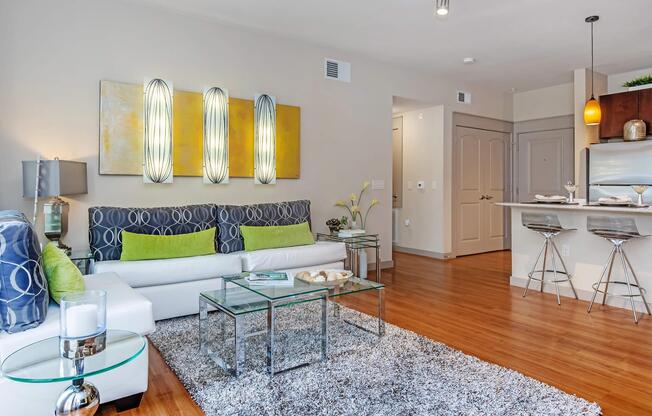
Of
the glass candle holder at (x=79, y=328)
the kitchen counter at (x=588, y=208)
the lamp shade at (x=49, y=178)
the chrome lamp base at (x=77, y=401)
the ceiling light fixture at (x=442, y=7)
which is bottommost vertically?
the chrome lamp base at (x=77, y=401)

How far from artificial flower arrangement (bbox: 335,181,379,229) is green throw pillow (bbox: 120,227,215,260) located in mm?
1938

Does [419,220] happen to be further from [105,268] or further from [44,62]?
[44,62]

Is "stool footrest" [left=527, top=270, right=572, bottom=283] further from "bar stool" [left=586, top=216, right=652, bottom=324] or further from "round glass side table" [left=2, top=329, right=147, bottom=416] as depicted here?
"round glass side table" [left=2, top=329, right=147, bottom=416]

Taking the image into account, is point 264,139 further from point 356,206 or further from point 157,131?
point 356,206

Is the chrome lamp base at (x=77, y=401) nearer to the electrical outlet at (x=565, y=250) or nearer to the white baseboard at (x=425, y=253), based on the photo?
the electrical outlet at (x=565, y=250)

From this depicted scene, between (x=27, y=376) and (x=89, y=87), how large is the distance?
3.05 metres

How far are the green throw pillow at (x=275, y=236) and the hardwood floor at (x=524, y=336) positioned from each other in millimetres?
780

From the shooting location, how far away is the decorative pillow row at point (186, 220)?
139 inches

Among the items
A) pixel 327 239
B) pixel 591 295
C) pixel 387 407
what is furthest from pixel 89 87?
pixel 591 295

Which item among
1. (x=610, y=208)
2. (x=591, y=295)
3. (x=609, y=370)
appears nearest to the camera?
(x=609, y=370)

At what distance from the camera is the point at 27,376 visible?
1384mm

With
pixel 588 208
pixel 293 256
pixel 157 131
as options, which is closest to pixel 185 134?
pixel 157 131

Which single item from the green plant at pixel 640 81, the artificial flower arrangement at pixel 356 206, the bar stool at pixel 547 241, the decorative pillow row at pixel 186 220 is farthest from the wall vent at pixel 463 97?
the decorative pillow row at pixel 186 220

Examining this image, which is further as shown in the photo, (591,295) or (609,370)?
(591,295)
